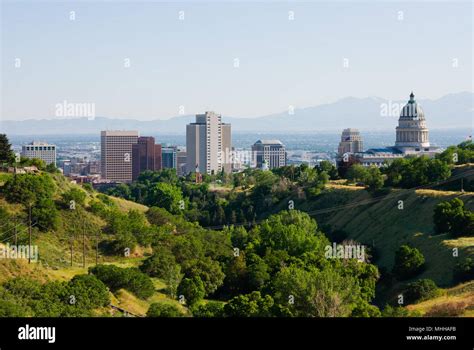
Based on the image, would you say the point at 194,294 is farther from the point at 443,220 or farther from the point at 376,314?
the point at 443,220

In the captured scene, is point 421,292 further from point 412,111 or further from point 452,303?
point 412,111

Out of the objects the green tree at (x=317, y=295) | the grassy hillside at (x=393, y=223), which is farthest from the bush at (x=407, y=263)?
the green tree at (x=317, y=295)

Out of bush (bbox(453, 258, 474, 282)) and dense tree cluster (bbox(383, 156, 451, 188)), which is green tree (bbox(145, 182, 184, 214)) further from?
bush (bbox(453, 258, 474, 282))

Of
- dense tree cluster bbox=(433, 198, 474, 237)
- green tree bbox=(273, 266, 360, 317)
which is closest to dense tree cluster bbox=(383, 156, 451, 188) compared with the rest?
dense tree cluster bbox=(433, 198, 474, 237)
